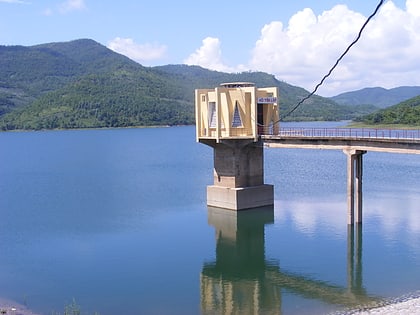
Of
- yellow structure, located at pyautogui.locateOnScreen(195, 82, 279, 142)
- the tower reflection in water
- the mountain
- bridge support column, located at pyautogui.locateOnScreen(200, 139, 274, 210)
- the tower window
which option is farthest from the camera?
the mountain

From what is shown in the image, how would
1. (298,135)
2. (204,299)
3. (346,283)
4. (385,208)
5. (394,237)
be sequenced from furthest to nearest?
(385,208) < (298,135) < (394,237) < (346,283) < (204,299)

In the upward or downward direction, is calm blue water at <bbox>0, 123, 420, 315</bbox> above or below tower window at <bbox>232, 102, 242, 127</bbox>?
below

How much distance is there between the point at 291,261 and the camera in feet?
116

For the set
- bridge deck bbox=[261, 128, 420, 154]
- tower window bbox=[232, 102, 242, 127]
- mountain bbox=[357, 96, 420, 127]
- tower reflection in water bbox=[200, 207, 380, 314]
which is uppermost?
mountain bbox=[357, 96, 420, 127]

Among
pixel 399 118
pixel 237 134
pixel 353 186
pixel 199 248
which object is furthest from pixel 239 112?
pixel 399 118

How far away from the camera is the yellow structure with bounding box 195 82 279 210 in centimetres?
4919

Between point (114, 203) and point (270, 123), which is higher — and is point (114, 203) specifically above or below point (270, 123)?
below

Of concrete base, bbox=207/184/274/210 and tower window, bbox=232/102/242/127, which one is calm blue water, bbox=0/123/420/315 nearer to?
concrete base, bbox=207/184/274/210

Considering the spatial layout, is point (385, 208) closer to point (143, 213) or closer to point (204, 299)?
point (143, 213)

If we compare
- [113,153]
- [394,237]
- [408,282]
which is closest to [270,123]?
[394,237]

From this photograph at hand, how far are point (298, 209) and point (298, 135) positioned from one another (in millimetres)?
8423

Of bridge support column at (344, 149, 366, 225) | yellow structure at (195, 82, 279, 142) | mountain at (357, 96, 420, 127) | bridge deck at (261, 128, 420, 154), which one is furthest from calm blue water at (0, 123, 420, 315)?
mountain at (357, 96, 420, 127)

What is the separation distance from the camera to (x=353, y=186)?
1644 inches

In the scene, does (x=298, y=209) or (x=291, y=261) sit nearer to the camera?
(x=291, y=261)
